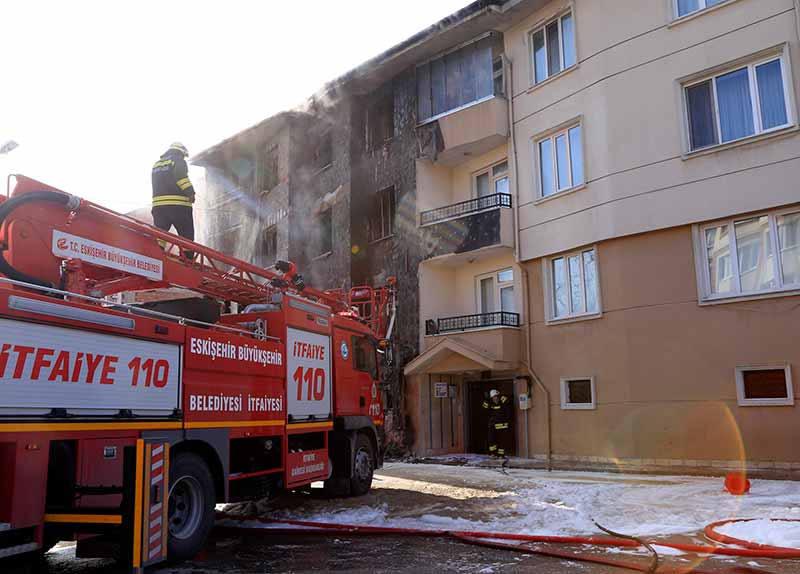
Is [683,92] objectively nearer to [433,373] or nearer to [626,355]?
[626,355]

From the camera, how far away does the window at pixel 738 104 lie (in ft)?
44.2

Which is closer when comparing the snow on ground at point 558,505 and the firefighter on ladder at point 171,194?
the snow on ground at point 558,505

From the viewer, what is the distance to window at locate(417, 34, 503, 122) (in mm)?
18845

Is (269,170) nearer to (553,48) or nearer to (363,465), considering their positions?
(553,48)

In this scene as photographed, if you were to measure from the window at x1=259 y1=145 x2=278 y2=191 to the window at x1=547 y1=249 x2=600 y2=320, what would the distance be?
13.5m

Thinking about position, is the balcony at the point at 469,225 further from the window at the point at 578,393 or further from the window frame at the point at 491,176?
the window at the point at 578,393

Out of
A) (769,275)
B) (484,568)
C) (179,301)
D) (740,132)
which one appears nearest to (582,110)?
(740,132)

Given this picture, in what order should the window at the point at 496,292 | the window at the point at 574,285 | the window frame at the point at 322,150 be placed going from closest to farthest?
the window at the point at 574,285 < the window at the point at 496,292 < the window frame at the point at 322,150

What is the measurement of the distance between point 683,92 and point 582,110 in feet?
7.59

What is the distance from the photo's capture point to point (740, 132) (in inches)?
545

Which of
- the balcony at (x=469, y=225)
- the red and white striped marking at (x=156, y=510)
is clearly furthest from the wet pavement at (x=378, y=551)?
the balcony at (x=469, y=225)

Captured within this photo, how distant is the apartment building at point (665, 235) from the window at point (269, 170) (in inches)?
490

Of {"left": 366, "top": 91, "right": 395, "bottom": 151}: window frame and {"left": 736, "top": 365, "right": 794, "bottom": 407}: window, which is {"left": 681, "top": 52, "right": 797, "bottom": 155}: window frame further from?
{"left": 366, "top": 91, "right": 395, "bottom": 151}: window frame

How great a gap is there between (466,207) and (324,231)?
6.32 metres
